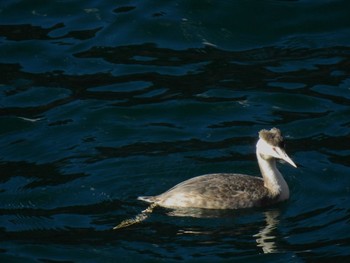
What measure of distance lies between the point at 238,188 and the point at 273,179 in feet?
1.51

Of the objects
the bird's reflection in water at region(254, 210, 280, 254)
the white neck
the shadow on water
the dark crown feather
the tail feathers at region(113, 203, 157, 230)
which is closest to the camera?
the bird's reflection in water at region(254, 210, 280, 254)

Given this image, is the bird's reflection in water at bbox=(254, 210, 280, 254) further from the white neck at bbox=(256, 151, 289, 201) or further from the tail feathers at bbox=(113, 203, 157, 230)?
the tail feathers at bbox=(113, 203, 157, 230)

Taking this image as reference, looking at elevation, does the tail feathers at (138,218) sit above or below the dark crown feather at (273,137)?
below

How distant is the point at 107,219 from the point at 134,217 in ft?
0.99

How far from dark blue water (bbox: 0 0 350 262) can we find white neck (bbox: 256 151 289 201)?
0.54ft

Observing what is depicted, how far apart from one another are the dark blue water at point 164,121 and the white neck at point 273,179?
163mm

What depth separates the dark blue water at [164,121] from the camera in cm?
1207

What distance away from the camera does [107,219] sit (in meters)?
12.5

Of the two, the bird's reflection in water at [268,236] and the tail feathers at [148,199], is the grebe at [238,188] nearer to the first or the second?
the tail feathers at [148,199]

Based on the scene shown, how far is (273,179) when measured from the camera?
43.2 ft

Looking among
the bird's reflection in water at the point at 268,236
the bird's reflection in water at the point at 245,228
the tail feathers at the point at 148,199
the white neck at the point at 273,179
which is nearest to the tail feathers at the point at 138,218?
the tail feathers at the point at 148,199

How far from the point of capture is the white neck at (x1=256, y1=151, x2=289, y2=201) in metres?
13.1

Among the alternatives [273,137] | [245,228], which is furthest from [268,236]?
[273,137]

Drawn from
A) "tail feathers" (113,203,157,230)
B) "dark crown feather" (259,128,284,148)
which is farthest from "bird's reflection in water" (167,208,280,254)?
"dark crown feather" (259,128,284,148)
